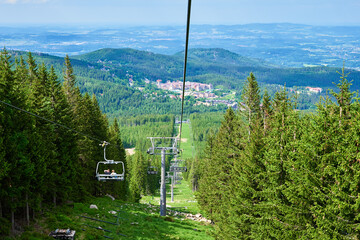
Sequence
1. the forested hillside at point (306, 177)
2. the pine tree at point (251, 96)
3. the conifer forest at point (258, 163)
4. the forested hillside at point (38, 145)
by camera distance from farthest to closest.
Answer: the pine tree at point (251, 96) → the forested hillside at point (38, 145) → the conifer forest at point (258, 163) → the forested hillside at point (306, 177)

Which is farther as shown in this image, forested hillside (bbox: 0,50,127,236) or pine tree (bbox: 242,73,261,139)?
pine tree (bbox: 242,73,261,139)

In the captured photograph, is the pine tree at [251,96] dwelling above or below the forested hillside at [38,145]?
above

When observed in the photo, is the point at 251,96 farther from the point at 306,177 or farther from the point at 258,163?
the point at 306,177

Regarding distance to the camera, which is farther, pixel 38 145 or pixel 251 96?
pixel 251 96

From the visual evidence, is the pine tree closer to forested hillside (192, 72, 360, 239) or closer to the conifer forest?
the conifer forest

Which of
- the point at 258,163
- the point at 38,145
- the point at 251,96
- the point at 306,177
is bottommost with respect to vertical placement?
the point at 258,163

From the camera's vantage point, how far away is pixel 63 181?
2962 centimetres

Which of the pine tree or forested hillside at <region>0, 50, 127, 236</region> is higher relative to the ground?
the pine tree

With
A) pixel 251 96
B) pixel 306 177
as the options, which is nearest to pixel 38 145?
pixel 306 177

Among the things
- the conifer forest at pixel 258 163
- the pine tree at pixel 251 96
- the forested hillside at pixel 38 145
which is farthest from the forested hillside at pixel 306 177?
the forested hillside at pixel 38 145

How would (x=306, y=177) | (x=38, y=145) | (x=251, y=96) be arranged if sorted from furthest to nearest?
1. (x=251, y=96)
2. (x=38, y=145)
3. (x=306, y=177)

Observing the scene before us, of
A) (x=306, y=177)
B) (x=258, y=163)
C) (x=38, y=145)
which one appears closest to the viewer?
(x=306, y=177)

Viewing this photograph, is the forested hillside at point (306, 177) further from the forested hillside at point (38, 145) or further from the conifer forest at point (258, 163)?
the forested hillside at point (38, 145)

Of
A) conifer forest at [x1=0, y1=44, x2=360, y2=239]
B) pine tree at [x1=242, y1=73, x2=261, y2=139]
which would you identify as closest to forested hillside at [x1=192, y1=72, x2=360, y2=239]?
conifer forest at [x1=0, y1=44, x2=360, y2=239]
